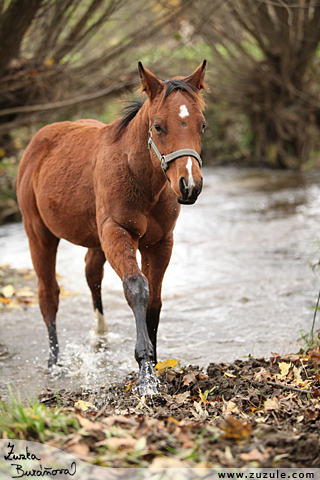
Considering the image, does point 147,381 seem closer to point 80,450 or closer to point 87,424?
point 87,424

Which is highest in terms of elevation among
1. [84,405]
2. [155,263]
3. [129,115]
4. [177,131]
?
[129,115]

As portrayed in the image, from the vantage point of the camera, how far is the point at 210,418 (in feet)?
9.25

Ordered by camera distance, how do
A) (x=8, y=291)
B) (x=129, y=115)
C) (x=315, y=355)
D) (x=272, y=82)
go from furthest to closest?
(x=272, y=82)
(x=8, y=291)
(x=129, y=115)
(x=315, y=355)

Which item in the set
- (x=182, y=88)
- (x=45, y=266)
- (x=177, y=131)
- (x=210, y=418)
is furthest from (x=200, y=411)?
(x=45, y=266)

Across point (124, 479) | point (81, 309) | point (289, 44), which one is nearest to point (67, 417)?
point (124, 479)

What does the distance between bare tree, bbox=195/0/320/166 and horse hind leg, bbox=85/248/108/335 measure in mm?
11580

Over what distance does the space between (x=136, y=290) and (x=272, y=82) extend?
17030 mm

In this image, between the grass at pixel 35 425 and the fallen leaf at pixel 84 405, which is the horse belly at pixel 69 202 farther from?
the grass at pixel 35 425

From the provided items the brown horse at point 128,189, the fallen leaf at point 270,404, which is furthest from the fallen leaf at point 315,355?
the brown horse at point 128,189

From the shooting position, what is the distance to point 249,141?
68.9 feet

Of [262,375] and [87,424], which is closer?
[87,424]

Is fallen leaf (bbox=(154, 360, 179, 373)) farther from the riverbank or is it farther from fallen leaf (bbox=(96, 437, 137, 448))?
fallen leaf (bbox=(96, 437, 137, 448))

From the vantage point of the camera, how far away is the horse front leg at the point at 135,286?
3135 millimetres

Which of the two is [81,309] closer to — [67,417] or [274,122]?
[67,417]
